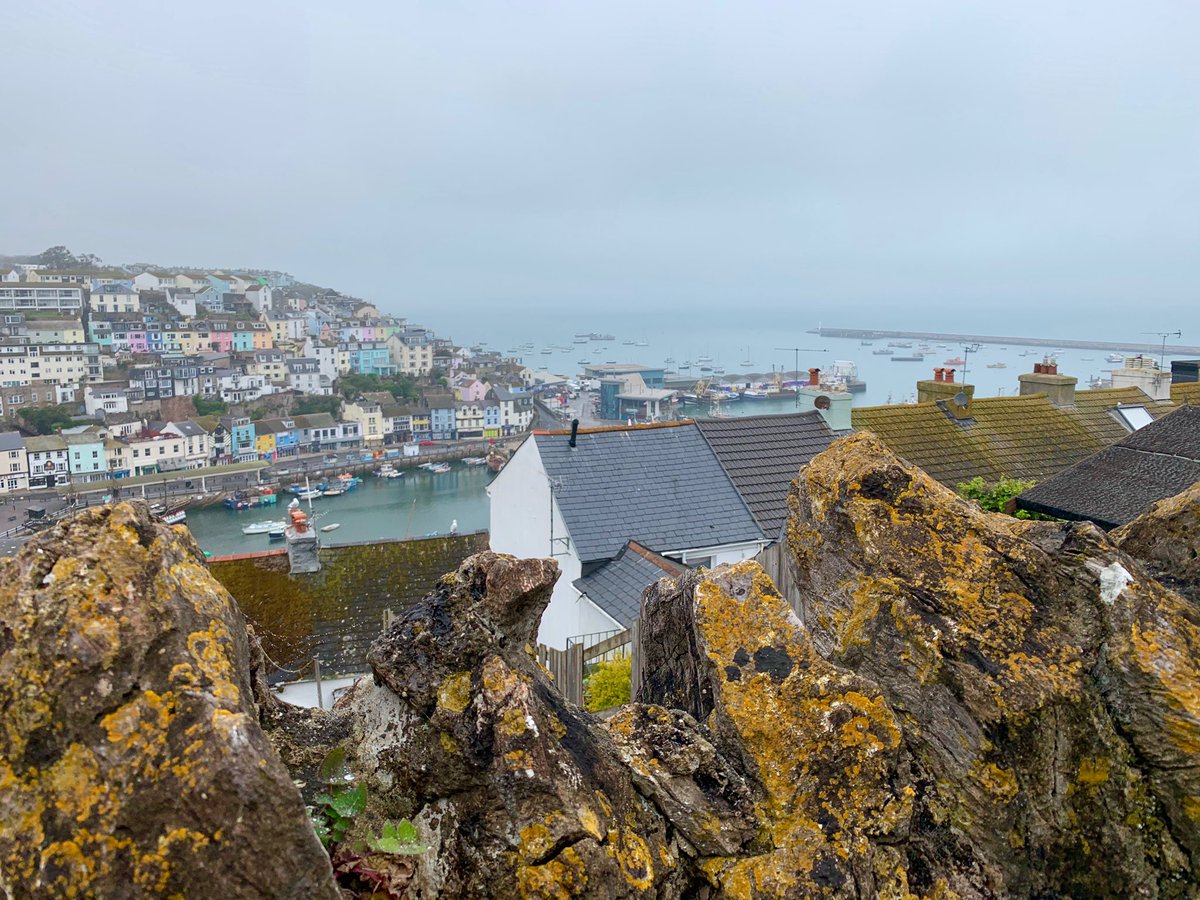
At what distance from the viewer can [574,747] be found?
120 inches

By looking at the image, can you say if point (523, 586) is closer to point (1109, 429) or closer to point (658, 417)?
point (1109, 429)

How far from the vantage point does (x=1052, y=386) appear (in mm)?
23078

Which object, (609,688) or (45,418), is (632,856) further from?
(45,418)

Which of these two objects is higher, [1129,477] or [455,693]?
[455,693]

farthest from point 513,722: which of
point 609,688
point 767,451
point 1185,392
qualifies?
point 1185,392

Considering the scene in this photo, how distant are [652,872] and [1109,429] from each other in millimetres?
23582

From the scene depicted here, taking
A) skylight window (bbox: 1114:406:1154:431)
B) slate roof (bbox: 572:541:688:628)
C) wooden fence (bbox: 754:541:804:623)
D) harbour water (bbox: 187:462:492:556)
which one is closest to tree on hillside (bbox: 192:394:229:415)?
harbour water (bbox: 187:462:492:556)

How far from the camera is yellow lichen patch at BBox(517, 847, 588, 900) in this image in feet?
8.77

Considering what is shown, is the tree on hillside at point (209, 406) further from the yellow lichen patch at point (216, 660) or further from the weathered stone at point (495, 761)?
the yellow lichen patch at point (216, 660)

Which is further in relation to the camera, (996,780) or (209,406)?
(209,406)

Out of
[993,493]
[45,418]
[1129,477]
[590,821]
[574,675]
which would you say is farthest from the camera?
[45,418]

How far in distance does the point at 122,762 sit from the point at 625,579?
13.3 metres

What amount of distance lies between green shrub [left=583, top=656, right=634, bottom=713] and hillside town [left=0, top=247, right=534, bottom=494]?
390 feet

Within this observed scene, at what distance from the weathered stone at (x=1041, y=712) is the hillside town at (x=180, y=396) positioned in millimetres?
123863
